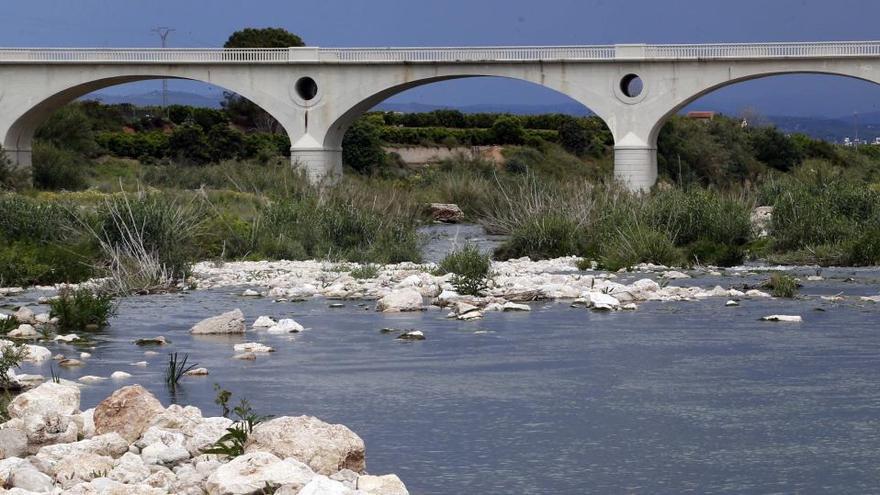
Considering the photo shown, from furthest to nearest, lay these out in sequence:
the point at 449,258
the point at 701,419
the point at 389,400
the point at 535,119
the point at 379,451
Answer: the point at 535,119
the point at 449,258
the point at 389,400
the point at 701,419
the point at 379,451

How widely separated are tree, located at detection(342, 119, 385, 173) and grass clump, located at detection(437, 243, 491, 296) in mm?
47524

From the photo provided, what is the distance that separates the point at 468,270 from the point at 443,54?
115 feet

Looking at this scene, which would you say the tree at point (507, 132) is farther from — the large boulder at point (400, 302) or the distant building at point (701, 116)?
the large boulder at point (400, 302)

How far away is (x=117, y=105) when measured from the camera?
91.6 meters

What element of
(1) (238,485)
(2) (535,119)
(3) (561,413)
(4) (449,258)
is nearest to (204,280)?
(4) (449,258)

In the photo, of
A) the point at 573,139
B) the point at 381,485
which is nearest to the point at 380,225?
the point at 381,485

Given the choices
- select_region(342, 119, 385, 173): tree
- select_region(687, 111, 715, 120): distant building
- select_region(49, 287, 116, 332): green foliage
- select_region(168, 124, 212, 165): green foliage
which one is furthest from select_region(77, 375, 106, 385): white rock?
select_region(687, 111, 715, 120): distant building

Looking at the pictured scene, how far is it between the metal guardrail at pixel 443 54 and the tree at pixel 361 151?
1305cm

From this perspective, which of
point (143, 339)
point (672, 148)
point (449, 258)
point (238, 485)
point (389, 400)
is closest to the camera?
point (238, 485)

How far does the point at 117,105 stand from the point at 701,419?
83.8 metres

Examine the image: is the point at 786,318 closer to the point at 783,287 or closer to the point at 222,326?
the point at 783,287

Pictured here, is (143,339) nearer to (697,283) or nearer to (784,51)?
(697,283)

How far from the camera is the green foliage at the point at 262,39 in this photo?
3521 inches

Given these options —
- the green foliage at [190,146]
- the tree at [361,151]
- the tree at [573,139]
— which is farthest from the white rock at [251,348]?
the tree at [573,139]
